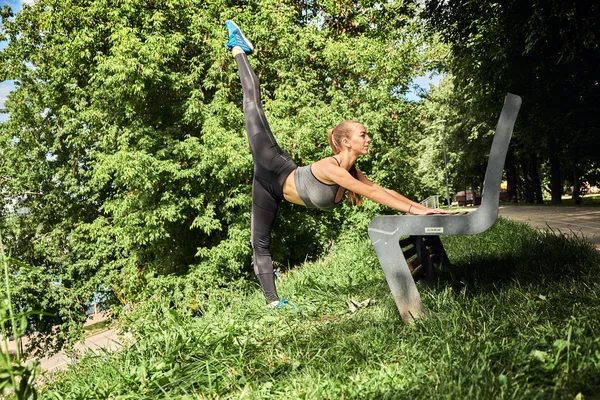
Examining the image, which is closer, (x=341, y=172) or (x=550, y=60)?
(x=341, y=172)

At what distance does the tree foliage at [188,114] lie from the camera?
12898 millimetres

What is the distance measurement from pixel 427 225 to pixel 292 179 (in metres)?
1.21

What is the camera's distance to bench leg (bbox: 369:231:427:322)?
265cm

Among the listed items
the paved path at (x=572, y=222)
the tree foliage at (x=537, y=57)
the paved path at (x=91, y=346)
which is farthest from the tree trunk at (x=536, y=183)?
the paved path at (x=91, y=346)

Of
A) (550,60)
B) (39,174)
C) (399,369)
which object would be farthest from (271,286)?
(39,174)

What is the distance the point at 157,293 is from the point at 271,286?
11.0 meters

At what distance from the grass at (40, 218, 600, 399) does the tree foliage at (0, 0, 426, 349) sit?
8.91m

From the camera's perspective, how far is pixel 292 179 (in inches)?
135

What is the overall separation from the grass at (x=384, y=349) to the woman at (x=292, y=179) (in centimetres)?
62

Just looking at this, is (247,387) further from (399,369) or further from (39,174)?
(39,174)

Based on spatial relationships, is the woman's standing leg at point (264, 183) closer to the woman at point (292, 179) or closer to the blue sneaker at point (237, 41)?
the woman at point (292, 179)

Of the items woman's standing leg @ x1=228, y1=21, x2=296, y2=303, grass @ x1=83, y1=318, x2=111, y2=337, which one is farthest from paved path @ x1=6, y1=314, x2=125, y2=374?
woman's standing leg @ x1=228, y1=21, x2=296, y2=303

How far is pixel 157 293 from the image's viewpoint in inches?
537

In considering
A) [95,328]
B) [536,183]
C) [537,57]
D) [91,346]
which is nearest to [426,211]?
[91,346]
